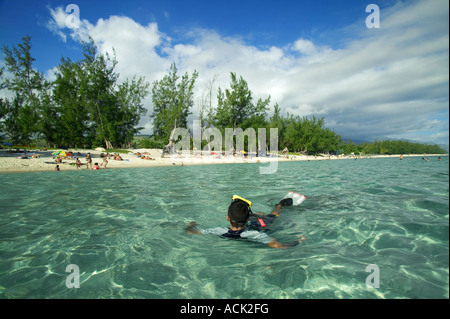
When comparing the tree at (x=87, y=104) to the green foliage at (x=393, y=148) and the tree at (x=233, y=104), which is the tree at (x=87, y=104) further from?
the green foliage at (x=393, y=148)

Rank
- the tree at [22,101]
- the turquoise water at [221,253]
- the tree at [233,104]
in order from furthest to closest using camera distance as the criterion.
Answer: the tree at [233,104] → the tree at [22,101] → the turquoise water at [221,253]

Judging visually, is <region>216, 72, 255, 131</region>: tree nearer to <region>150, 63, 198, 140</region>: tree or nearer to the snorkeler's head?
<region>150, 63, 198, 140</region>: tree

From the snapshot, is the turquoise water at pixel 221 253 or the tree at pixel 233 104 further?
the tree at pixel 233 104

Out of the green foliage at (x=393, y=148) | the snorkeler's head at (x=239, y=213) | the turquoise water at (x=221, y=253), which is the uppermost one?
the green foliage at (x=393, y=148)

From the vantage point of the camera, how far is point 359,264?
4.05m

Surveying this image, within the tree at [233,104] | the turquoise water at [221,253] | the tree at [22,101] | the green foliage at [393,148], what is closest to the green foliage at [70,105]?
the tree at [22,101]

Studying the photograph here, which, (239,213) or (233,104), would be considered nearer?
(239,213)

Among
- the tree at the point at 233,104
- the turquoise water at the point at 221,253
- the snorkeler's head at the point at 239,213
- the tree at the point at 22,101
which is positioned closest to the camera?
the turquoise water at the point at 221,253

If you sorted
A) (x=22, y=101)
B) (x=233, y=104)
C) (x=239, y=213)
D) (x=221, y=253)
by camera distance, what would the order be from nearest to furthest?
(x=221, y=253) < (x=239, y=213) < (x=22, y=101) < (x=233, y=104)

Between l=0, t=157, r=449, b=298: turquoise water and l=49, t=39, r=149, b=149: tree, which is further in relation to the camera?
l=49, t=39, r=149, b=149: tree

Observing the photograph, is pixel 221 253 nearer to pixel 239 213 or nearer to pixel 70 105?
pixel 239 213

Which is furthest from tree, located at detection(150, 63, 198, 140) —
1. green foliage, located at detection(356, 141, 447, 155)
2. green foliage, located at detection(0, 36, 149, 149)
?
green foliage, located at detection(356, 141, 447, 155)

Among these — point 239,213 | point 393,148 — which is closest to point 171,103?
Result: point 239,213
